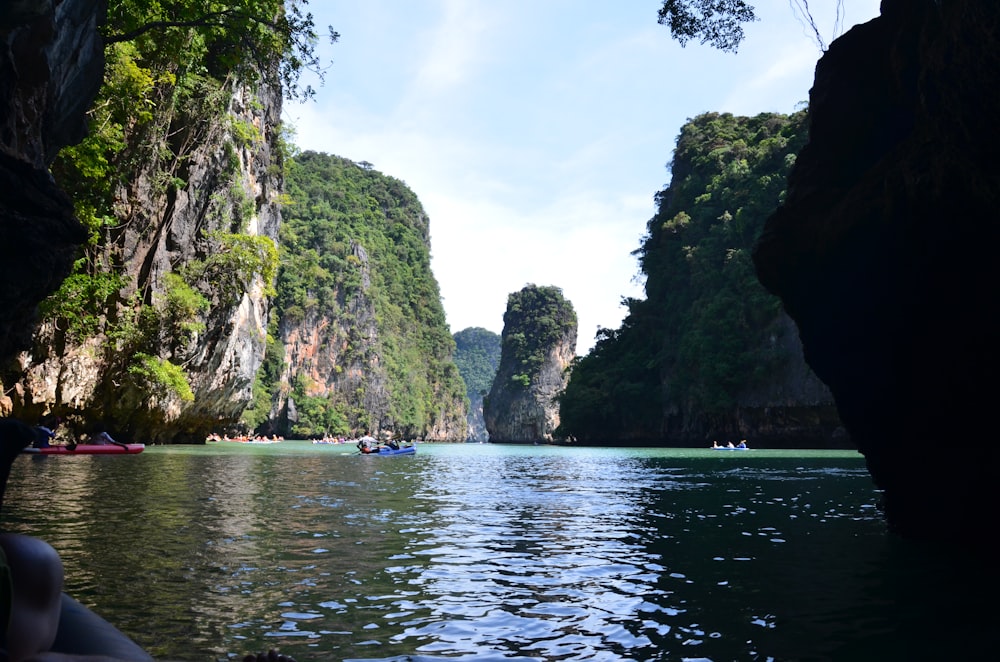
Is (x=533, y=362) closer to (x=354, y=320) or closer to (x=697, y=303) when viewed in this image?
(x=354, y=320)

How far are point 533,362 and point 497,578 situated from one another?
119 metres

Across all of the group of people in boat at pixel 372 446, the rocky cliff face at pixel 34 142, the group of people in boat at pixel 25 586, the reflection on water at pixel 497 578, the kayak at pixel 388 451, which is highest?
the rocky cliff face at pixel 34 142

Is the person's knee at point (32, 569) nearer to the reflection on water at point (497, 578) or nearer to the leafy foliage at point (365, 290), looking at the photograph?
the reflection on water at point (497, 578)

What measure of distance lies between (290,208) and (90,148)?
7662 centimetres

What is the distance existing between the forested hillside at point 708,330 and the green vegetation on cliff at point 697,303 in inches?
4.6

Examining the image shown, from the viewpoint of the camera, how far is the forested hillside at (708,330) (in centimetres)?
5531

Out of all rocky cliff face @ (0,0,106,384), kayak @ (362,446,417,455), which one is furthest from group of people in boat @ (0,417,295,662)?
kayak @ (362,446,417,455)

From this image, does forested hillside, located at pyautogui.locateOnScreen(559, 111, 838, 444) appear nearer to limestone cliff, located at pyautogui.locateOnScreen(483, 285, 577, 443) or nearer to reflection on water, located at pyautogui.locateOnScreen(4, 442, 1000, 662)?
limestone cliff, located at pyautogui.locateOnScreen(483, 285, 577, 443)

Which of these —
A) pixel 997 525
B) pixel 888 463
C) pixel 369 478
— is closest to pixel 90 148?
pixel 369 478

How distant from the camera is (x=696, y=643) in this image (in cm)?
498

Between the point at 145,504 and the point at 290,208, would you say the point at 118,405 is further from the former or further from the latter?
the point at 290,208

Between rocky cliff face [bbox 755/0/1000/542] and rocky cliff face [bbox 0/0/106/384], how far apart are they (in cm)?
1081

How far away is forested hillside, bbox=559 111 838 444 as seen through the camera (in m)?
55.3

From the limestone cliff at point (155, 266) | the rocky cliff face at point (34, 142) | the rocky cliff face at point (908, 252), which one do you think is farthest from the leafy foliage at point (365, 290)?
the rocky cliff face at point (908, 252)
